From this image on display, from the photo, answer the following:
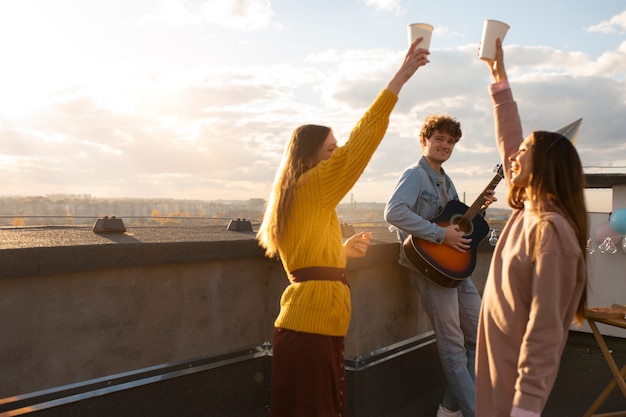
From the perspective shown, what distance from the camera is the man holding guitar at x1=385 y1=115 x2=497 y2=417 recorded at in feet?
12.4

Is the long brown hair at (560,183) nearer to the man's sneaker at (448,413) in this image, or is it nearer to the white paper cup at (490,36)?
the white paper cup at (490,36)

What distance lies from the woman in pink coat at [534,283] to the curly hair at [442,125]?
153cm

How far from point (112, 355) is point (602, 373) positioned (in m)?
5.00

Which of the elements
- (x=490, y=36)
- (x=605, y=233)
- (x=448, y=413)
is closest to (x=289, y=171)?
(x=490, y=36)

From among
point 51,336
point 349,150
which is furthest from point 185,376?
point 349,150

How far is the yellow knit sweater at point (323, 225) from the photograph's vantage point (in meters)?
2.54

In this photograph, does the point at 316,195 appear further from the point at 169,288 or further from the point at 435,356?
the point at 435,356

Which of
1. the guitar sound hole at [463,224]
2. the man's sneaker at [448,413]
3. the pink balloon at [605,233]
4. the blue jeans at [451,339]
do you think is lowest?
the man's sneaker at [448,413]

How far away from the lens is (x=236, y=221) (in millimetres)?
5117

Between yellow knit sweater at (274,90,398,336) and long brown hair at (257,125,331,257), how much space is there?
0.04m

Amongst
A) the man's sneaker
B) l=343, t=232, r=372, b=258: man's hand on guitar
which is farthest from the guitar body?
the man's sneaker

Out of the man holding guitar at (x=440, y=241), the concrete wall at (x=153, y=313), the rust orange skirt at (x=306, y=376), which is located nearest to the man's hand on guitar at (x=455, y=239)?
the man holding guitar at (x=440, y=241)

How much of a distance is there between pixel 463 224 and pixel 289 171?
5.93 feet

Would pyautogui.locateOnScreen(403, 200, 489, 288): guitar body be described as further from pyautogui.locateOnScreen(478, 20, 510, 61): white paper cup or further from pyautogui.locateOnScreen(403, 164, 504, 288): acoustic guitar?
pyautogui.locateOnScreen(478, 20, 510, 61): white paper cup
